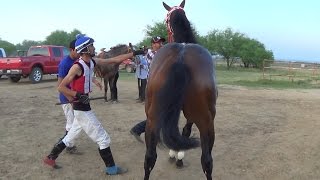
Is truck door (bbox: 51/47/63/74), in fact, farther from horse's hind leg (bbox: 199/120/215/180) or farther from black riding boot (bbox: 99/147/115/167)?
horse's hind leg (bbox: 199/120/215/180)

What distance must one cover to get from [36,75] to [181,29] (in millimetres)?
14803

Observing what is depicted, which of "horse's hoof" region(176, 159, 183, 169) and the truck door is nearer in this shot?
"horse's hoof" region(176, 159, 183, 169)

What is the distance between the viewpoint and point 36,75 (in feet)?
59.8

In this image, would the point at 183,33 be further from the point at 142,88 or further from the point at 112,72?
the point at 112,72

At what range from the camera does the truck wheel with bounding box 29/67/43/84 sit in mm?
18000

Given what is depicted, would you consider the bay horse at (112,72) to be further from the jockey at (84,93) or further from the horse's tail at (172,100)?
the horse's tail at (172,100)

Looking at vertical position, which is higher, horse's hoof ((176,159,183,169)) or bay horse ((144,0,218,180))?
bay horse ((144,0,218,180))

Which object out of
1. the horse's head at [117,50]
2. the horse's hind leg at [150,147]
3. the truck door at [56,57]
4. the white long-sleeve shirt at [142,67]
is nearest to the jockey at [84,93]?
the horse's hind leg at [150,147]

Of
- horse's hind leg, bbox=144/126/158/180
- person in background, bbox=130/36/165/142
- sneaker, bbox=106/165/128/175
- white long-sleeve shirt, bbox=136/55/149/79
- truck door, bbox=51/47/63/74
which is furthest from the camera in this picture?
truck door, bbox=51/47/63/74

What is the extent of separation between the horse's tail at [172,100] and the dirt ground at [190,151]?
47.4 inches

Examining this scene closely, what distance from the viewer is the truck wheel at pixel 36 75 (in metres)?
18.0

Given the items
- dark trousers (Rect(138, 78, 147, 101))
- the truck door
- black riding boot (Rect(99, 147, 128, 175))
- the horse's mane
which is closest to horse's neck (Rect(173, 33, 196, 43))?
the horse's mane

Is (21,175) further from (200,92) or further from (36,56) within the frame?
(36,56)

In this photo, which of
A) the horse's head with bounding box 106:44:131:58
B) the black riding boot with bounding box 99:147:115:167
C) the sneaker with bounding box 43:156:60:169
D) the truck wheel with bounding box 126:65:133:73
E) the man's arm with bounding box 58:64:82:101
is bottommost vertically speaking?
the sneaker with bounding box 43:156:60:169
